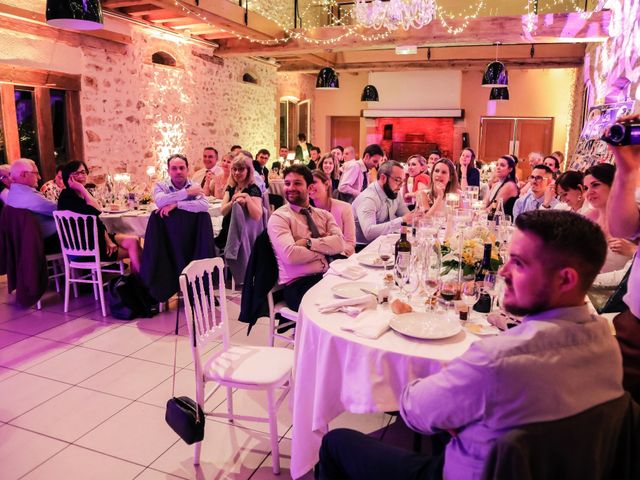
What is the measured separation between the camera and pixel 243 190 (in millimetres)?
4965

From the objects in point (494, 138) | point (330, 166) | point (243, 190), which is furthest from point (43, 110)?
point (494, 138)

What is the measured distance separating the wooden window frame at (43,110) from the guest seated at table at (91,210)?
5.68ft

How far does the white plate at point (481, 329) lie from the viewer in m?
2.00

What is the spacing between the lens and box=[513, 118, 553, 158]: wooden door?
45.4ft

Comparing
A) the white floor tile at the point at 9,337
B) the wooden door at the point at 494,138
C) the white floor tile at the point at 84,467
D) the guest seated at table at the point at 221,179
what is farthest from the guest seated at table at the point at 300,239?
the wooden door at the point at 494,138

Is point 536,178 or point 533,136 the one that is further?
point 533,136

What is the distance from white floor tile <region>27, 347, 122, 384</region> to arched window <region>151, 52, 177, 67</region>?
6226mm

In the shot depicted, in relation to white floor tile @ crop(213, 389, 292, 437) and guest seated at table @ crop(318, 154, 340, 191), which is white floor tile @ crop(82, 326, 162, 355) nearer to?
white floor tile @ crop(213, 389, 292, 437)

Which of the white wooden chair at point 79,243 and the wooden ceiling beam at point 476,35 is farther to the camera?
the wooden ceiling beam at point 476,35

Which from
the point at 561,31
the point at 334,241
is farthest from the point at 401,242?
the point at 561,31

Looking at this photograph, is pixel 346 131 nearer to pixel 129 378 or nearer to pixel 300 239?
pixel 300 239

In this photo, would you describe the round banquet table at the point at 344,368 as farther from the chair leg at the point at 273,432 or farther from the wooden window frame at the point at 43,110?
the wooden window frame at the point at 43,110

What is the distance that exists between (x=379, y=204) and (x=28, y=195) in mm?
3291

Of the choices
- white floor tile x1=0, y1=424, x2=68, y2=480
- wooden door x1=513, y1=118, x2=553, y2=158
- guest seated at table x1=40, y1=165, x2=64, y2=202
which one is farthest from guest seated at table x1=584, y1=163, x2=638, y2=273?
wooden door x1=513, y1=118, x2=553, y2=158
